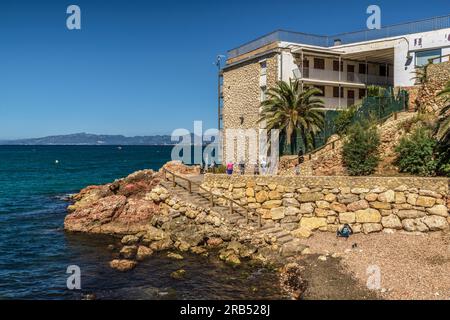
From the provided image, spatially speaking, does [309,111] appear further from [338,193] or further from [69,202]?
[69,202]

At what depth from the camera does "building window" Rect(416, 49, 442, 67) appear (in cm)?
3103

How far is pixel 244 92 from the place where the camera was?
37.9 meters

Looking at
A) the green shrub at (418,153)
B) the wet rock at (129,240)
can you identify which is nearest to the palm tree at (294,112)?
the green shrub at (418,153)

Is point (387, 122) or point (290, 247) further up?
point (387, 122)

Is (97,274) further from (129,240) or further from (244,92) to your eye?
(244,92)

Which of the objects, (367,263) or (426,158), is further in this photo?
(426,158)

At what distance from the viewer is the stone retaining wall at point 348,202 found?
20.8 m

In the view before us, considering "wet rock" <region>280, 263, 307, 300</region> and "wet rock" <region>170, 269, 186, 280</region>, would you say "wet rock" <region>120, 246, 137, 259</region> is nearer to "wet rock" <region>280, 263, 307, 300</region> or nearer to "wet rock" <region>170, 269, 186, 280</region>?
"wet rock" <region>170, 269, 186, 280</region>

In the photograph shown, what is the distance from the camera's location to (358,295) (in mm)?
15070

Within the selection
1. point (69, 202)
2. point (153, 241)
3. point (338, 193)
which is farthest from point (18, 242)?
point (338, 193)

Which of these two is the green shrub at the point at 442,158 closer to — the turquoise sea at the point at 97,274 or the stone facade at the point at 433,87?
the stone facade at the point at 433,87

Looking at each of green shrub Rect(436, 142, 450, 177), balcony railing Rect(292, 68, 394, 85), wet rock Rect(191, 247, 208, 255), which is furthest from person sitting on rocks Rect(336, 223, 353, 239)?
balcony railing Rect(292, 68, 394, 85)

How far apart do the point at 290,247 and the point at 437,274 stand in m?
6.80

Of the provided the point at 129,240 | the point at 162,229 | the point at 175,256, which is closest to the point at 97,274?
the point at 175,256
